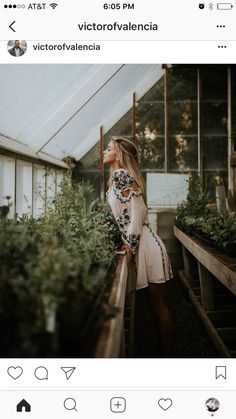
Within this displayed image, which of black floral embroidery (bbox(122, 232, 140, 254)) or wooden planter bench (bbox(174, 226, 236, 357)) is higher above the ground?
black floral embroidery (bbox(122, 232, 140, 254))

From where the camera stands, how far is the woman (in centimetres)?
190

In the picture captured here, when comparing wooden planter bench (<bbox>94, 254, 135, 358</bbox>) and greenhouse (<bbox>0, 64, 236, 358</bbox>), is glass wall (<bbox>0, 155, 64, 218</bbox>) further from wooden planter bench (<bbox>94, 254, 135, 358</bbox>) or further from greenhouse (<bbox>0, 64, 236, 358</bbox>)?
wooden planter bench (<bbox>94, 254, 135, 358</bbox>)
